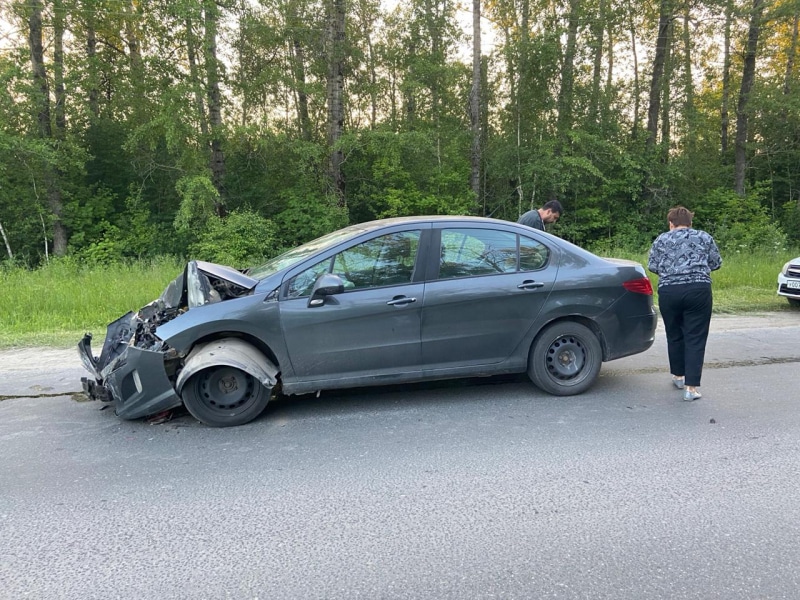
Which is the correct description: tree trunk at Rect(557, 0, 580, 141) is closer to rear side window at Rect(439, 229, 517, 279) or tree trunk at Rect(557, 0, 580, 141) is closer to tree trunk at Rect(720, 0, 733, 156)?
tree trunk at Rect(720, 0, 733, 156)

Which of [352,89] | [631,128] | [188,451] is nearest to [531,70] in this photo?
[631,128]

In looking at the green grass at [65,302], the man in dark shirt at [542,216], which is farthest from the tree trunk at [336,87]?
the man in dark shirt at [542,216]

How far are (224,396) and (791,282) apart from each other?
956 centimetres

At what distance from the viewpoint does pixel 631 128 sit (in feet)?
70.4

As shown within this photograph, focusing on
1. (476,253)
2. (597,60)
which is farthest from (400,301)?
(597,60)

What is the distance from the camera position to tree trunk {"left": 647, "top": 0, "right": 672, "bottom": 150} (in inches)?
798

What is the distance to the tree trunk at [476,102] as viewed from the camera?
1916 centimetres

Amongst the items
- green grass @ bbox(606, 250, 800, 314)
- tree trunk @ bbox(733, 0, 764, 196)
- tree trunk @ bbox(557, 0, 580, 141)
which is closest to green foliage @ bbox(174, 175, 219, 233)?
green grass @ bbox(606, 250, 800, 314)

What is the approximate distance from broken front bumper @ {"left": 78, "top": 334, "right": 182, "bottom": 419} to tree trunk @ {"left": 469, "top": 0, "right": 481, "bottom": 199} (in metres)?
17.1

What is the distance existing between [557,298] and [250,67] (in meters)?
15.3

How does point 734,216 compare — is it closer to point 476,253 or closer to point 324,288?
point 476,253

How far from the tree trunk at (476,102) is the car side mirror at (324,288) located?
16413 millimetres

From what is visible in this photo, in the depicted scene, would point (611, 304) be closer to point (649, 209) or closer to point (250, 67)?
point (250, 67)

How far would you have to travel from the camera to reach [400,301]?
459 centimetres
